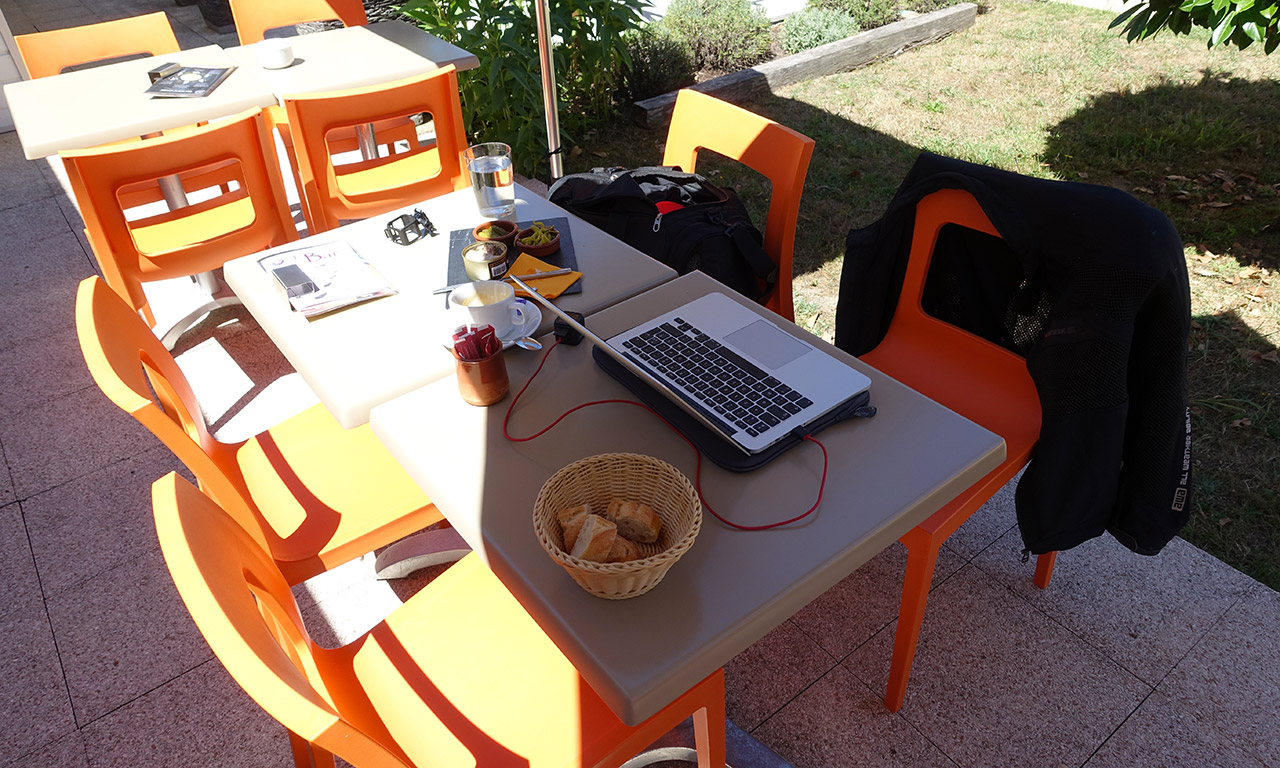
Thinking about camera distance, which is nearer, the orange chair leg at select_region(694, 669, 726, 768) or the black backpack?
the orange chair leg at select_region(694, 669, 726, 768)

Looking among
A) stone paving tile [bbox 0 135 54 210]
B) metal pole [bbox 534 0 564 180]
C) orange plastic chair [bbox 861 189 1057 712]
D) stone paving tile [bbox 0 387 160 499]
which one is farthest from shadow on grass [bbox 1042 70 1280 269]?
stone paving tile [bbox 0 135 54 210]

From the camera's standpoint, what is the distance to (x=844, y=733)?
177 centimetres

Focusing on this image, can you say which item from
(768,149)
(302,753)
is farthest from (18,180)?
(302,753)

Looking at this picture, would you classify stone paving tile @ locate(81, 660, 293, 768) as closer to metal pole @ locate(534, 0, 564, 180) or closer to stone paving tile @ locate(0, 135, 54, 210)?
metal pole @ locate(534, 0, 564, 180)

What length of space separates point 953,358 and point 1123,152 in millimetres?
3118

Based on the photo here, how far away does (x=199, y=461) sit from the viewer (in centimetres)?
146

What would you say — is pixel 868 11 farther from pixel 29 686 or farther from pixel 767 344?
pixel 29 686

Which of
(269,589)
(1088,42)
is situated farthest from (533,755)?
(1088,42)

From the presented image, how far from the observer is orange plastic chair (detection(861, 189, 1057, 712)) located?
165 centimetres

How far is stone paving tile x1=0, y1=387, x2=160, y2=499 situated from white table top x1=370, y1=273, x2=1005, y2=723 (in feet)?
5.61

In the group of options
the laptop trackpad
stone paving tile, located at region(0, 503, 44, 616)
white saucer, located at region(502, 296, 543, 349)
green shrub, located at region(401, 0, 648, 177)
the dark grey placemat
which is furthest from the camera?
green shrub, located at region(401, 0, 648, 177)

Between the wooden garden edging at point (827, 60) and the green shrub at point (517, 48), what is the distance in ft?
1.60

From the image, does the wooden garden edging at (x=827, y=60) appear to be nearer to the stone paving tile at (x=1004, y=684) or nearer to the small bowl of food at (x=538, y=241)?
the small bowl of food at (x=538, y=241)

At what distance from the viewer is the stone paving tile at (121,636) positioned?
1.89 metres
